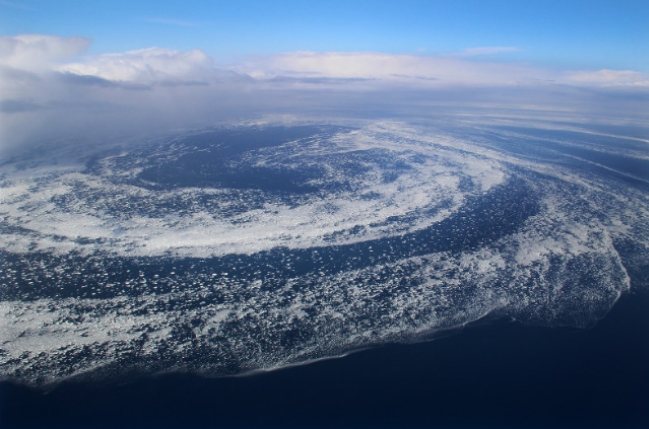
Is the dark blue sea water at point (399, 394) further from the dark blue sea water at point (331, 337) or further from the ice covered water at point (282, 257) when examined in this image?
the ice covered water at point (282, 257)

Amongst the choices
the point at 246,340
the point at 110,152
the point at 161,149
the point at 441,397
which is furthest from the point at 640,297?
the point at 110,152

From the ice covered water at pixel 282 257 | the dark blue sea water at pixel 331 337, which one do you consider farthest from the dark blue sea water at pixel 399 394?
the ice covered water at pixel 282 257

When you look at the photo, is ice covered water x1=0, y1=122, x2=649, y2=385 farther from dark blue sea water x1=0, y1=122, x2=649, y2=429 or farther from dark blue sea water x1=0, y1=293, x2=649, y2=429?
dark blue sea water x1=0, y1=293, x2=649, y2=429

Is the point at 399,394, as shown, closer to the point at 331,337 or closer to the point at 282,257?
the point at 331,337

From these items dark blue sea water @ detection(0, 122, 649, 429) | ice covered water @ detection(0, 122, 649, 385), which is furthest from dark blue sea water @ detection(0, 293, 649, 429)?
ice covered water @ detection(0, 122, 649, 385)

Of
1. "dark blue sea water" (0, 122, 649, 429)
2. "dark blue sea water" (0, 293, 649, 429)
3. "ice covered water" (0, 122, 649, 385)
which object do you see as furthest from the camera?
"ice covered water" (0, 122, 649, 385)

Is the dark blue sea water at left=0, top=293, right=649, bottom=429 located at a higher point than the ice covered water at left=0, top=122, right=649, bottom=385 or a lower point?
lower

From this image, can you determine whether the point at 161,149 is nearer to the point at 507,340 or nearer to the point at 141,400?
the point at 141,400

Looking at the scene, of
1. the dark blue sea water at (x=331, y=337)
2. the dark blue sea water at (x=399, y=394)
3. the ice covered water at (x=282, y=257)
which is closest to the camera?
the dark blue sea water at (x=399, y=394)
